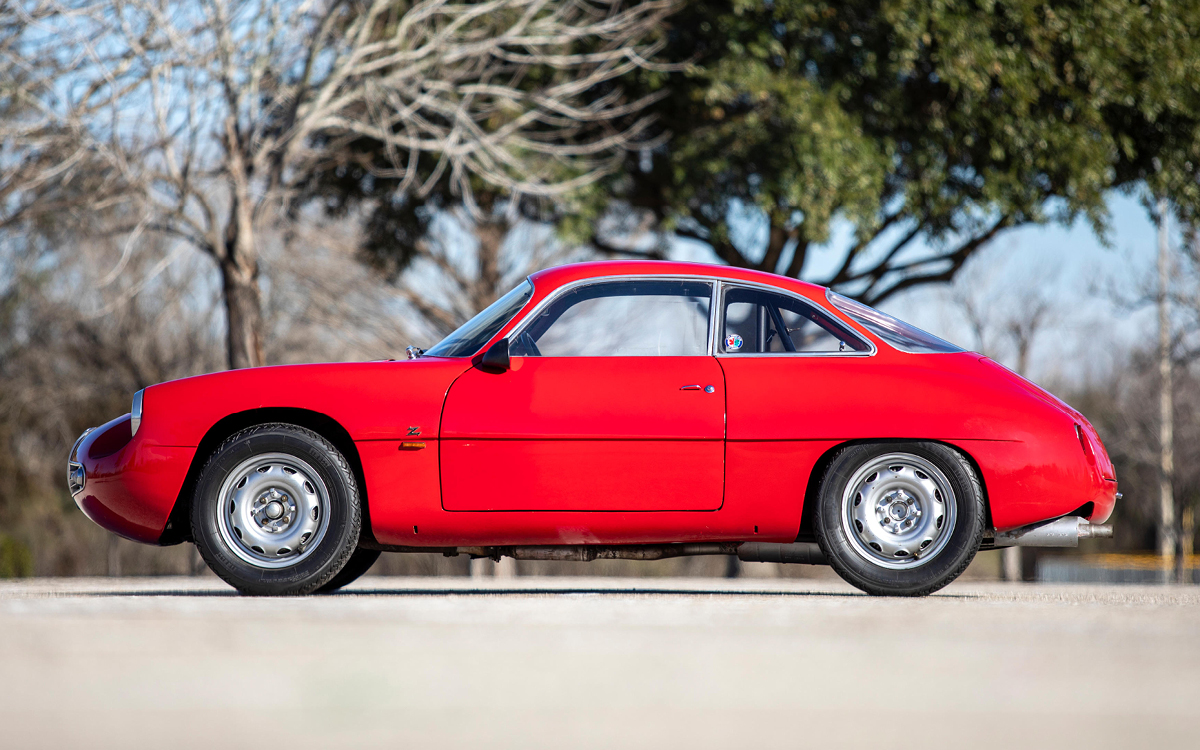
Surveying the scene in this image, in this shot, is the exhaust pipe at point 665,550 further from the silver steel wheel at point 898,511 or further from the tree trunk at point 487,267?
the tree trunk at point 487,267

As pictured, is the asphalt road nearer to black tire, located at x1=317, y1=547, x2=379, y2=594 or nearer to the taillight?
the taillight

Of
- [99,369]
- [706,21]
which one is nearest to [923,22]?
[706,21]

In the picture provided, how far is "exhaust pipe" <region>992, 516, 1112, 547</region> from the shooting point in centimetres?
531

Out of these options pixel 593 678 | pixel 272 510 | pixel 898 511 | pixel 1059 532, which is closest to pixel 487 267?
pixel 272 510

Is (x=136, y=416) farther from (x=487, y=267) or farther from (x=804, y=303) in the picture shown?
(x=487, y=267)

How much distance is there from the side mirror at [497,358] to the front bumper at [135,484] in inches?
55.9

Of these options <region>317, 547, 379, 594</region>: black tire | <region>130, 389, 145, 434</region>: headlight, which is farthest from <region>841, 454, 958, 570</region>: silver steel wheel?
<region>130, 389, 145, 434</region>: headlight

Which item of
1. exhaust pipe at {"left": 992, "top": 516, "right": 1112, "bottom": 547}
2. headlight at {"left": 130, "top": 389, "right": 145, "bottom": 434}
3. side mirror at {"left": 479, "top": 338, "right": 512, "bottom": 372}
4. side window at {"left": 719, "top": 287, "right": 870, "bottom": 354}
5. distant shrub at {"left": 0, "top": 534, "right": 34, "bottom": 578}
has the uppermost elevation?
side window at {"left": 719, "top": 287, "right": 870, "bottom": 354}

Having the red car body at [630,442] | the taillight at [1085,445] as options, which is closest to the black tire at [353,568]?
the red car body at [630,442]

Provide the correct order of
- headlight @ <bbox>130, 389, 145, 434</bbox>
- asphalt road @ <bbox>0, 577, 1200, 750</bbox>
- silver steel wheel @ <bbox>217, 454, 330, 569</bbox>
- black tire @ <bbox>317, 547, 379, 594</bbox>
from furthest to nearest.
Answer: black tire @ <bbox>317, 547, 379, 594</bbox>
headlight @ <bbox>130, 389, 145, 434</bbox>
silver steel wheel @ <bbox>217, 454, 330, 569</bbox>
asphalt road @ <bbox>0, 577, 1200, 750</bbox>

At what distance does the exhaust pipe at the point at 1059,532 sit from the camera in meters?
5.31

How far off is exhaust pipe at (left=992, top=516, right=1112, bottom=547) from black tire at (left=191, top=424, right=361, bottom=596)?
3004mm

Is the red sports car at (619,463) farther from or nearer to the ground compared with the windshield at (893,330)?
nearer to the ground

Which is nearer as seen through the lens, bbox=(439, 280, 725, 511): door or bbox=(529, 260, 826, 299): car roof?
bbox=(439, 280, 725, 511): door
